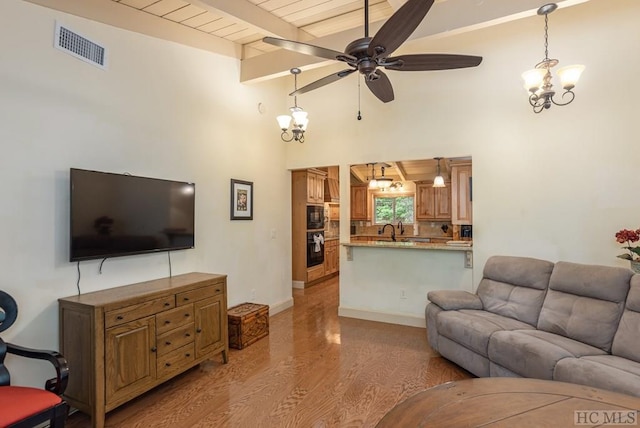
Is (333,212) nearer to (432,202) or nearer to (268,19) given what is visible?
(432,202)

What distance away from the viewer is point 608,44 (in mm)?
3479

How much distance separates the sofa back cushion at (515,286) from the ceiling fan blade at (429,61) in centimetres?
207

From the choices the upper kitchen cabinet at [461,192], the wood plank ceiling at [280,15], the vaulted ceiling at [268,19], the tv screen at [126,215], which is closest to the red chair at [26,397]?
the tv screen at [126,215]

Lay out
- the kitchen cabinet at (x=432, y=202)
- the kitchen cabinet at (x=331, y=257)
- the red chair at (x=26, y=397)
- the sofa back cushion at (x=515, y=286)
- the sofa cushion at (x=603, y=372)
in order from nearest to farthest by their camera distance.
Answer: the red chair at (x=26, y=397) < the sofa cushion at (x=603, y=372) < the sofa back cushion at (x=515, y=286) < the kitchen cabinet at (x=331, y=257) < the kitchen cabinet at (x=432, y=202)

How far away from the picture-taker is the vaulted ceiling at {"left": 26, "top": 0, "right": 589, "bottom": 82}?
295 cm

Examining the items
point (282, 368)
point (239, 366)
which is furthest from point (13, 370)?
point (282, 368)

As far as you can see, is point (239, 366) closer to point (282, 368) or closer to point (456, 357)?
point (282, 368)

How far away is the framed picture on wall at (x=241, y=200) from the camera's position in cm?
431

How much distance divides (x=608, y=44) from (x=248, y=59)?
13.1 feet

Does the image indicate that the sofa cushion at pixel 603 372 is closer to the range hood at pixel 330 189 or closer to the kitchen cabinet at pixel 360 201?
the range hood at pixel 330 189

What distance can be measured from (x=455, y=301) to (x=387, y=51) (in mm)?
2543

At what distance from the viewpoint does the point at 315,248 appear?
269 inches

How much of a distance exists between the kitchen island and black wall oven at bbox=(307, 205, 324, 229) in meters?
1.81

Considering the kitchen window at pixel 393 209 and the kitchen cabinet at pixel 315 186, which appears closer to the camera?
the kitchen cabinet at pixel 315 186
